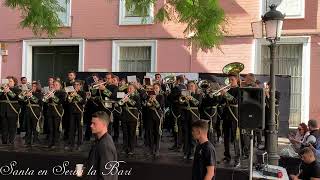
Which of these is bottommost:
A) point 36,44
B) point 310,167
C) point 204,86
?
point 310,167

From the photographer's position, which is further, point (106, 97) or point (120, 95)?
point (106, 97)

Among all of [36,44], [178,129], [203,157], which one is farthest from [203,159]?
[36,44]

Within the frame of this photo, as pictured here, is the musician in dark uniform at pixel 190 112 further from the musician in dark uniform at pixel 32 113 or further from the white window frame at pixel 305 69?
the white window frame at pixel 305 69

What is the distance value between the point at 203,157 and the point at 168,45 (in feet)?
39.4

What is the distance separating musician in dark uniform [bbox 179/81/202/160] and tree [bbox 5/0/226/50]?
5.30 feet

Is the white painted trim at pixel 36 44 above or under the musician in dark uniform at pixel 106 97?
above

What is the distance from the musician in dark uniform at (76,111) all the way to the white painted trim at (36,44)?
724cm

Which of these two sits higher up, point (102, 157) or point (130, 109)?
point (130, 109)

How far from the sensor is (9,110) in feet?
42.2

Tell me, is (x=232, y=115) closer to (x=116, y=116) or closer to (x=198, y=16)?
(x=198, y=16)

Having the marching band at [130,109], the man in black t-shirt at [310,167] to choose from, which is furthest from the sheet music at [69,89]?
the man in black t-shirt at [310,167]

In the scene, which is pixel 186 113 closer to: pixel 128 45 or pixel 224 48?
pixel 224 48

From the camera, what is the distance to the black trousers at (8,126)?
1293cm

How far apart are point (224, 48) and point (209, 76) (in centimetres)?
231
